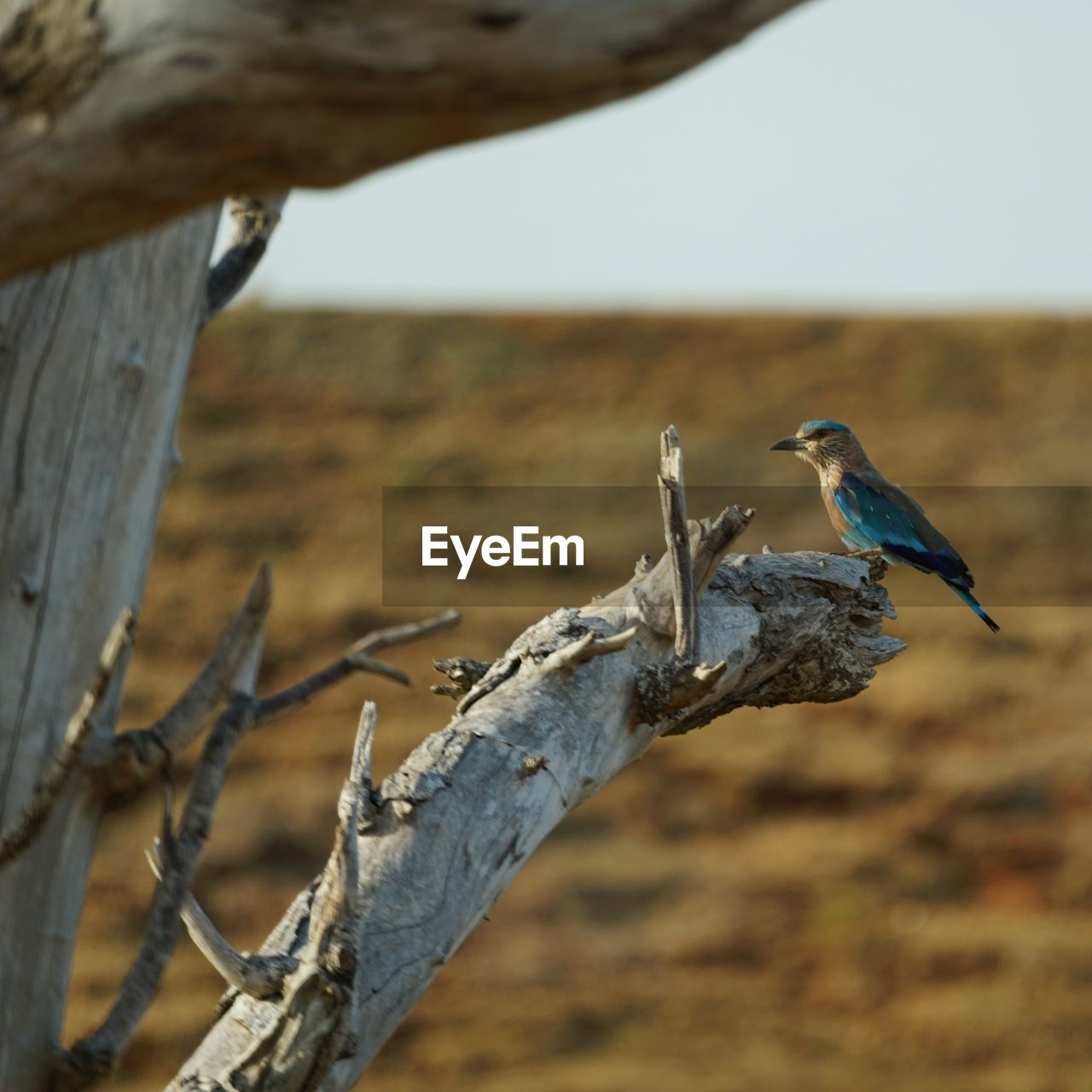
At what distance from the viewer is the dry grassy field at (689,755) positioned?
11.0 metres

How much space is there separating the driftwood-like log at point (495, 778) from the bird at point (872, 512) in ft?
3.04

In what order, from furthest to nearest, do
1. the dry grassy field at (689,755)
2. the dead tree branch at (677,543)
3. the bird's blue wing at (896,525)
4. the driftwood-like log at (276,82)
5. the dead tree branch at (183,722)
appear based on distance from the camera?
the dry grassy field at (689,755) → the bird's blue wing at (896,525) → the dead tree branch at (677,543) → the dead tree branch at (183,722) → the driftwood-like log at (276,82)

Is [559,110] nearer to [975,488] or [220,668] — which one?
[220,668]

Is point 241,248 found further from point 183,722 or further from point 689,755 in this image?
point 689,755

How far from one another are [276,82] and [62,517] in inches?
49.8

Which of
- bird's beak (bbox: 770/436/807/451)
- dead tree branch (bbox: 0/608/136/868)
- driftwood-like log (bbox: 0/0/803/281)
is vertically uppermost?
bird's beak (bbox: 770/436/807/451)

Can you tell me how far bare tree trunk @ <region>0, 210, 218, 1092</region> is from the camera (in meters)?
2.35

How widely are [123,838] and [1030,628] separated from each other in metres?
7.11

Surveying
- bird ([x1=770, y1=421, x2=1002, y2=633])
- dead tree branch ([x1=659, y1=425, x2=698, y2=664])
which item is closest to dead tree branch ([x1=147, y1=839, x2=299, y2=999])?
dead tree branch ([x1=659, y1=425, x2=698, y2=664])

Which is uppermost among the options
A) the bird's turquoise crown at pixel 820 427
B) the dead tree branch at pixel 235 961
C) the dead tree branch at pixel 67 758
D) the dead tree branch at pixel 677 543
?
the bird's turquoise crown at pixel 820 427

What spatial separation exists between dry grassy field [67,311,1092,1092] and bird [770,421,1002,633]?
20.1ft

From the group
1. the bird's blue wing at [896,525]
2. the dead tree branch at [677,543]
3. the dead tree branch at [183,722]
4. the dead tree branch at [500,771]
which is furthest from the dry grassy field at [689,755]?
the dead tree branch at [183,722]

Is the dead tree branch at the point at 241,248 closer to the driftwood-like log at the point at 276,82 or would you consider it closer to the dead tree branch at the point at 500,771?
the dead tree branch at the point at 500,771

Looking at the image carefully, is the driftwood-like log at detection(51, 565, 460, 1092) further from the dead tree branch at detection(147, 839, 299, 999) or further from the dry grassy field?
the dry grassy field
